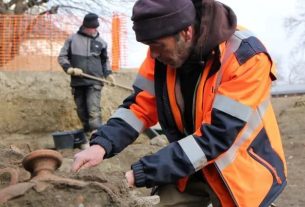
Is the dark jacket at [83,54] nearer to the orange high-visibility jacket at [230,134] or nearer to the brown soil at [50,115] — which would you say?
the brown soil at [50,115]

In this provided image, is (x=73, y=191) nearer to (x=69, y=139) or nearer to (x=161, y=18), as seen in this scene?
(x=161, y=18)

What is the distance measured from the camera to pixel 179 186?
3158 mm

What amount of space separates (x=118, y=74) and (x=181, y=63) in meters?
9.52

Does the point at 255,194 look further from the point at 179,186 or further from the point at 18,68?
the point at 18,68

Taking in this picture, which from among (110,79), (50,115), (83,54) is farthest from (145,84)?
(50,115)

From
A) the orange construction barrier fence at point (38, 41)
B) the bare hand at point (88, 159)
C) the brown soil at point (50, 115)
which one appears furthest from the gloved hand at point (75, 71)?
the bare hand at point (88, 159)

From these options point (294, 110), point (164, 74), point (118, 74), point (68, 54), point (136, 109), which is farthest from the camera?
point (294, 110)

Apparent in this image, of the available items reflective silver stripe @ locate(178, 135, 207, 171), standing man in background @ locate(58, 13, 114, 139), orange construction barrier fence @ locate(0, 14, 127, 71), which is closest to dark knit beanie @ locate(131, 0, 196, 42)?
reflective silver stripe @ locate(178, 135, 207, 171)

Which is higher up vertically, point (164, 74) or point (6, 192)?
point (164, 74)

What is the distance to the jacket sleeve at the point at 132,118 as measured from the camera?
10.4 ft

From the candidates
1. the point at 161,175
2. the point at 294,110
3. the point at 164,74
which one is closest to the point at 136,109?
the point at 164,74

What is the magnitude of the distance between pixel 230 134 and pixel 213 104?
0.15 m

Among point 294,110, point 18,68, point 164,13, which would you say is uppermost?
point 164,13

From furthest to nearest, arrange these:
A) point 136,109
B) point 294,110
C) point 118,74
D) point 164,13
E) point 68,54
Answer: point 294,110
point 118,74
point 68,54
point 136,109
point 164,13
